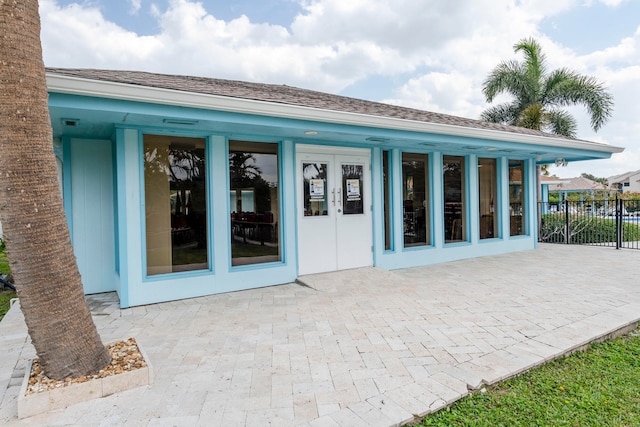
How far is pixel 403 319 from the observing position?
13.2 ft

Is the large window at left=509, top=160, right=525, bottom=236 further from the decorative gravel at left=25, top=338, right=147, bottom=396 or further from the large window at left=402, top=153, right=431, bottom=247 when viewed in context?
the decorative gravel at left=25, top=338, right=147, bottom=396

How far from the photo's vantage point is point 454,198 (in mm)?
7910

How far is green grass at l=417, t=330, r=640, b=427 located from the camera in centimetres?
222

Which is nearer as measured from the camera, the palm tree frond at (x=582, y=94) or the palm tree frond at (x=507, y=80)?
the palm tree frond at (x=582, y=94)

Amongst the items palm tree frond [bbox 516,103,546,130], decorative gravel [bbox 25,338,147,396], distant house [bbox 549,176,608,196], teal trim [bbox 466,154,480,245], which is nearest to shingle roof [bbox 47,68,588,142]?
teal trim [bbox 466,154,480,245]

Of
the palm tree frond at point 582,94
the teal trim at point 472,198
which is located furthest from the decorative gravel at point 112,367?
the palm tree frond at point 582,94

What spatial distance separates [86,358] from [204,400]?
0.90 m

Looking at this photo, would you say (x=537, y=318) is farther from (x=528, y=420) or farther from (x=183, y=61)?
(x=183, y=61)

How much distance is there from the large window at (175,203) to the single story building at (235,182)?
1 centimetres

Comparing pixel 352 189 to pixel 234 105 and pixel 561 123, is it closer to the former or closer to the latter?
pixel 234 105

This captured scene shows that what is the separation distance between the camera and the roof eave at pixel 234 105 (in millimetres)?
3474

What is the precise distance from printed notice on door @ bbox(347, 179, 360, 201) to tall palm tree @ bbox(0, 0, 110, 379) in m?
4.60

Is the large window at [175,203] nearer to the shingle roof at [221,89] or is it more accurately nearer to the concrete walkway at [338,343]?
the concrete walkway at [338,343]

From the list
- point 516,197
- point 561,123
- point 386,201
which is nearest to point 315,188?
point 386,201
